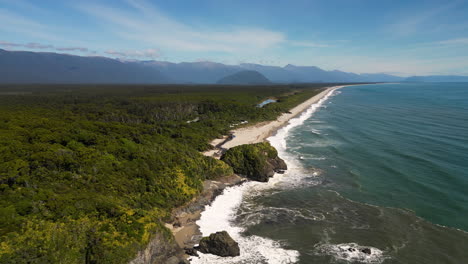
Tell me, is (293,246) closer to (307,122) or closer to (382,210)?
(382,210)

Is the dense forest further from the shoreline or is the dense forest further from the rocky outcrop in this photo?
the shoreline

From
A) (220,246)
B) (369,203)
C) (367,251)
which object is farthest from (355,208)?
(220,246)

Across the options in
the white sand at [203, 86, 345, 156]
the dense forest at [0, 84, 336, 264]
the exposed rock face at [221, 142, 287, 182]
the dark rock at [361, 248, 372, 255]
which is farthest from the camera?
the white sand at [203, 86, 345, 156]

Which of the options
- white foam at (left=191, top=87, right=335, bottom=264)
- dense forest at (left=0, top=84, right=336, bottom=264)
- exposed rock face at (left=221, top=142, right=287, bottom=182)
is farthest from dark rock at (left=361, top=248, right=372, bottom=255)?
dense forest at (left=0, top=84, right=336, bottom=264)

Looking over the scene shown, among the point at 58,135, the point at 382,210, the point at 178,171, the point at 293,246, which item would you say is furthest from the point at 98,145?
the point at 382,210

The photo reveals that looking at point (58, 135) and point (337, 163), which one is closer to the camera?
point (58, 135)

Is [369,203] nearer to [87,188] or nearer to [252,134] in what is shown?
[87,188]

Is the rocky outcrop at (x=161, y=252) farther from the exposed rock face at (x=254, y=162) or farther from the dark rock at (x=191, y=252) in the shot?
the exposed rock face at (x=254, y=162)
